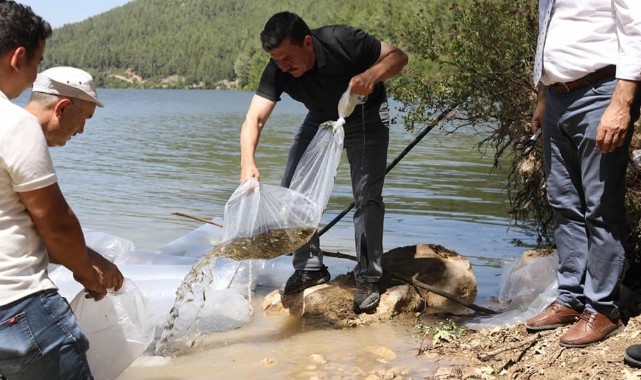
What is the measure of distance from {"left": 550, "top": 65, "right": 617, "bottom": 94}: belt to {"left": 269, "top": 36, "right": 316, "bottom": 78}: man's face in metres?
1.68

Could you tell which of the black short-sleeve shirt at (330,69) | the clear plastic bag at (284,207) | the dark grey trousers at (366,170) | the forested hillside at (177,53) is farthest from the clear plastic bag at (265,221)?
the forested hillside at (177,53)

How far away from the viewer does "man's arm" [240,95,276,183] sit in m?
4.96

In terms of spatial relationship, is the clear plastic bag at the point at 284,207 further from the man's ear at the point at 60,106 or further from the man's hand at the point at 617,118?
the man's ear at the point at 60,106

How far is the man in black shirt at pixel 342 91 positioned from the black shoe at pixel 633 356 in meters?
2.15

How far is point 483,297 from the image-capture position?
6.50 metres

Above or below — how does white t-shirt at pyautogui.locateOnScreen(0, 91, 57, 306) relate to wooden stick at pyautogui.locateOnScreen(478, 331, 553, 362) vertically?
above

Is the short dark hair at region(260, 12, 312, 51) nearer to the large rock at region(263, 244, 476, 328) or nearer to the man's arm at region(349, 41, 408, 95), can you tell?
the man's arm at region(349, 41, 408, 95)

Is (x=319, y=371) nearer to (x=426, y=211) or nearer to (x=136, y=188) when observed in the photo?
(x=426, y=211)

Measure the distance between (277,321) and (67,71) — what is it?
124 inches

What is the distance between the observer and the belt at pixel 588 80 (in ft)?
12.9

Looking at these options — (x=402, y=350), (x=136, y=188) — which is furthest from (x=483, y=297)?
(x=136, y=188)

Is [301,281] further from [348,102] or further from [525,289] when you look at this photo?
[525,289]

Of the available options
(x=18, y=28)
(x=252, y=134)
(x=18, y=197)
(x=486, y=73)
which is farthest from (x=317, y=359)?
(x=486, y=73)

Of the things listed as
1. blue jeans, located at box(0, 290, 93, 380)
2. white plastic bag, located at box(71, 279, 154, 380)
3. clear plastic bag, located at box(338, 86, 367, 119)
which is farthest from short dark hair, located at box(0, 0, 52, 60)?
clear plastic bag, located at box(338, 86, 367, 119)
